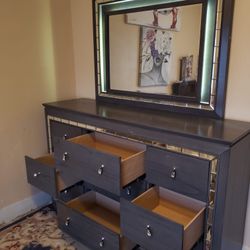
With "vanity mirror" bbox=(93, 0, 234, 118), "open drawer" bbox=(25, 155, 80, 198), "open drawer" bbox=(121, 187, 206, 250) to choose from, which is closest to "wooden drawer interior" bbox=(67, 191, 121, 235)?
"open drawer" bbox=(25, 155, 80, 198)

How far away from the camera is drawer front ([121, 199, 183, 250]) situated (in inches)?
45.9

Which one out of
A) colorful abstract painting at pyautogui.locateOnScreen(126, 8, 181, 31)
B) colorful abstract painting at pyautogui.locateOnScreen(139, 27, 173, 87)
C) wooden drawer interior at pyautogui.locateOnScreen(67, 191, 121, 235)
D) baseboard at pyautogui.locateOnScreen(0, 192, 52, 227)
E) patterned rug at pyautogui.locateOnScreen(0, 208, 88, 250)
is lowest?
patterned rug at pyautogui.locateOnScreen(0, 208, 88, 250)

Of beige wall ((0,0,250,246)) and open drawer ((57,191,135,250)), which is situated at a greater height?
beige wall ((0,0,250,246))

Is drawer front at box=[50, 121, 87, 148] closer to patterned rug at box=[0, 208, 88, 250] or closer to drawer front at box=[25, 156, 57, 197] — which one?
drawer front at box=[25, 156, 57, 197]

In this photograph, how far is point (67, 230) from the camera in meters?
1.75

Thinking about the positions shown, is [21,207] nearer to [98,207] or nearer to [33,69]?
[98,207]

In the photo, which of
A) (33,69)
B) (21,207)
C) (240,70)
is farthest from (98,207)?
(240,70)

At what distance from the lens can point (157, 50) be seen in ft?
5.48

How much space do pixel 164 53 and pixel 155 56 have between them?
2.7 inches

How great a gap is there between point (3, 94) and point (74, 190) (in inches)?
33.5

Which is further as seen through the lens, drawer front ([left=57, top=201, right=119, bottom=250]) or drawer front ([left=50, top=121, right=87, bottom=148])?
drawer front ([left=50, top=121, right=87, bottom=148])

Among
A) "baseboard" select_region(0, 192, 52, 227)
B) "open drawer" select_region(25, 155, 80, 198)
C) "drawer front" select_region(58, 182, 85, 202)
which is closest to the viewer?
"open drawer" select_region(25, 155, 80, 198)

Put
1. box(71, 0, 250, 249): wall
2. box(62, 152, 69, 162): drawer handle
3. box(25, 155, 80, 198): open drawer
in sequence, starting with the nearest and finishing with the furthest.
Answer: box(71, 0, 250, 249): wall → box(62, 152, 69, 162): drawer handle → box(25, 155, 80, 198): open drawer

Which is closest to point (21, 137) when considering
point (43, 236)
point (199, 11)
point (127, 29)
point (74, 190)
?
point (74, 190)
